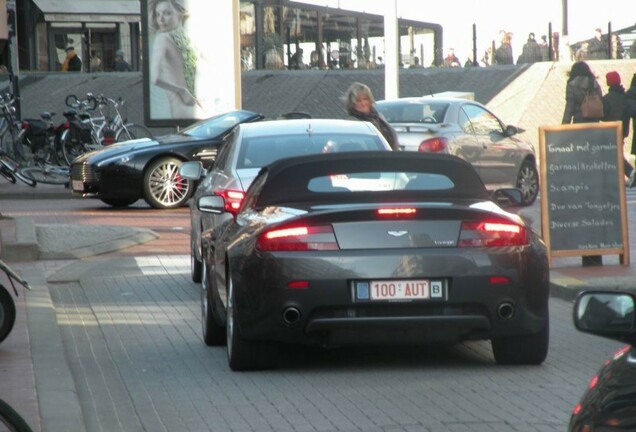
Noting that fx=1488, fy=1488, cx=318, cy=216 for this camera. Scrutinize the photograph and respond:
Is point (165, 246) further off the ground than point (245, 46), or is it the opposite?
point (245, 46)

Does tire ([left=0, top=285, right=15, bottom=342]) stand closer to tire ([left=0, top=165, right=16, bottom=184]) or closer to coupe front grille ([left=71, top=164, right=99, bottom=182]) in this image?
coupe front grille ([left=71, top=164, right=99, bottom=182])

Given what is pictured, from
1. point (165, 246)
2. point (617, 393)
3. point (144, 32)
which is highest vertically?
point (144, 32)

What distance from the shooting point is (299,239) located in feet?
27.0

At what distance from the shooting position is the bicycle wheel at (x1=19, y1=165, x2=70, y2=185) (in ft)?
88.3

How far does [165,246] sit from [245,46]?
912 inches

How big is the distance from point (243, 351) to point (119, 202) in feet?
49.0

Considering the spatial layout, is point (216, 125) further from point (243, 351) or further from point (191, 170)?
point (243, 351)

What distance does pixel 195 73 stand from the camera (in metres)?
29.0

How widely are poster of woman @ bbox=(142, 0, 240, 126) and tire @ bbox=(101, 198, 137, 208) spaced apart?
5820 millimetres

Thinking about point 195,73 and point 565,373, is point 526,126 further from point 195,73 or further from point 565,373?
point 565,373

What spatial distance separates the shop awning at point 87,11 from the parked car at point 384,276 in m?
39.2

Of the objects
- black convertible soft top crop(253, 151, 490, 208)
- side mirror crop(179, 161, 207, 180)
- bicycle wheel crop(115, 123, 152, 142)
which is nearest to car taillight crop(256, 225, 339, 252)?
black convertible soft top crop(253, 151, 490, 208)

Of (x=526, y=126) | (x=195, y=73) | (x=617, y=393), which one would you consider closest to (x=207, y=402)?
(x=617, y=393)

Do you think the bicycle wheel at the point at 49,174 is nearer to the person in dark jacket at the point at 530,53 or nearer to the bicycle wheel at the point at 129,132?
the bicycle wheel at the point at 129,132
